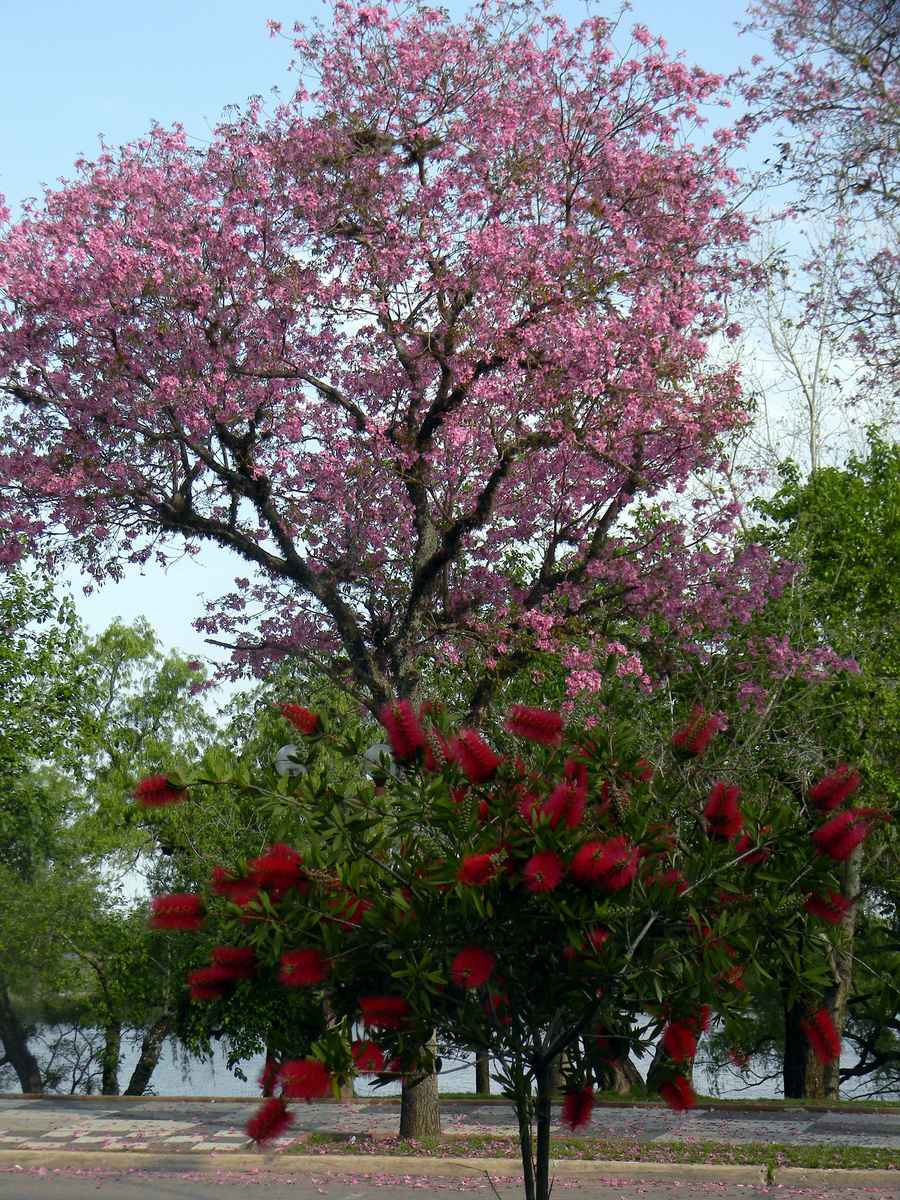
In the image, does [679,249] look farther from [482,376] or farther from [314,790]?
[314,790]

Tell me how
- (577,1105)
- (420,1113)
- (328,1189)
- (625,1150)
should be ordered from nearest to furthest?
(577,1105), (328,1189), (625,1150), (420,1113)

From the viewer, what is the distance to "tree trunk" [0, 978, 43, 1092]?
117ft

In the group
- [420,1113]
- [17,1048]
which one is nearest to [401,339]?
[420,1113]

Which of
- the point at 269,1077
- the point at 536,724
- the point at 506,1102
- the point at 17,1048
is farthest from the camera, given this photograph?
the point at 17,1048

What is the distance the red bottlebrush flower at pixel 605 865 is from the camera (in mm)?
4988

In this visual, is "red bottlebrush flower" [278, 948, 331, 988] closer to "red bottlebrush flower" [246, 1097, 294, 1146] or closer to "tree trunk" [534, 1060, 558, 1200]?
"red bottlebrush flower" [246, 1097, 294, 1146]

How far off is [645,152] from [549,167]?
124cm

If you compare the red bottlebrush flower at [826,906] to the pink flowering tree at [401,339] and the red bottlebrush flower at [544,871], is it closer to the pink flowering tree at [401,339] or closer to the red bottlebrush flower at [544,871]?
the red bottlebrush flower at [544,871]

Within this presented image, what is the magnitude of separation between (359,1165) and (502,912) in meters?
9.49

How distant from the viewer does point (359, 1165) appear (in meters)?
13.5

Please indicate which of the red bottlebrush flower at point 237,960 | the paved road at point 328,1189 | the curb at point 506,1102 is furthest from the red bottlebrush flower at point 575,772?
the curb at point 506,1102

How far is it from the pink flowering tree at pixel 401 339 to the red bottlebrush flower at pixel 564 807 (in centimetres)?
1009

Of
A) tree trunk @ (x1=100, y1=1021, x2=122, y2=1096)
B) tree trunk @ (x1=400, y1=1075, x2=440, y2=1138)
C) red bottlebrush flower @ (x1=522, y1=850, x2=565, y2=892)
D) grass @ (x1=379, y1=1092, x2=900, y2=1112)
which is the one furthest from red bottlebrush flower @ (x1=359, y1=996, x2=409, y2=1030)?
tree trunk @ (x1=100, y1=1021, x2=122, y2=1096)

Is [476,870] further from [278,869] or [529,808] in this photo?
[278,869]
